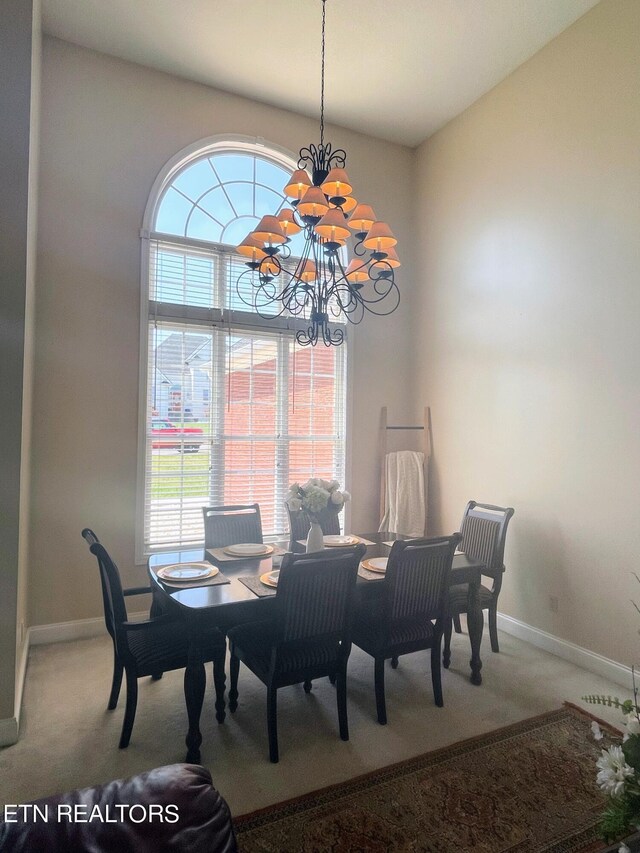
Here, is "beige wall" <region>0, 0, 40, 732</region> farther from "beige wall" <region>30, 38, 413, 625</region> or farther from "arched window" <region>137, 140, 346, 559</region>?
"arched window" <region>137, 140, 346, 559</region>

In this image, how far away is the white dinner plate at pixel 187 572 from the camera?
2.50m

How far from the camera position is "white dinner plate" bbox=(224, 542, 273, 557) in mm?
2961

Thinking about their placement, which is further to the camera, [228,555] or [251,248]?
[228,555]

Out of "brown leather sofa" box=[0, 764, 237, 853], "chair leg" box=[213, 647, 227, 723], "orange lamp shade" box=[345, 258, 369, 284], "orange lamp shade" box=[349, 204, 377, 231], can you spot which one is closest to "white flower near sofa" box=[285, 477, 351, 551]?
"chair leg" box=[213, 647, 227, 723]

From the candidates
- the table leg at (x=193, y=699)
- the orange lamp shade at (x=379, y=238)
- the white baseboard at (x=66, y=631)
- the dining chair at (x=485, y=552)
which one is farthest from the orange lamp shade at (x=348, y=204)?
the white baseboard at (x=66, y=631)

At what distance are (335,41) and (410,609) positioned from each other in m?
3.92

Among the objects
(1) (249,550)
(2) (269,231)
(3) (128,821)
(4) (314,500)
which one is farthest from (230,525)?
(3) (128,821)

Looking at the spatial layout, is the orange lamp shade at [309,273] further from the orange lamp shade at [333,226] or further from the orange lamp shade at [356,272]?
the orange lamp shade at [333,226]

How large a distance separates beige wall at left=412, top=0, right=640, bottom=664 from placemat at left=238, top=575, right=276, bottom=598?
2166 millimetres

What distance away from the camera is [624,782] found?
1.15 meters

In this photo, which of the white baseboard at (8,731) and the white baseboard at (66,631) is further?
the white baseboard at (66,631)

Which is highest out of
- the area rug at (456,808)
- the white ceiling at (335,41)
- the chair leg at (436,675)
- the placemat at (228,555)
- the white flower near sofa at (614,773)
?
the white ceiling at (335,41)

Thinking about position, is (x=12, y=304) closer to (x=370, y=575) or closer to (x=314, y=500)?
(x=314, y=500)

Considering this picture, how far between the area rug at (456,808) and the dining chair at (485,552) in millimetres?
930
